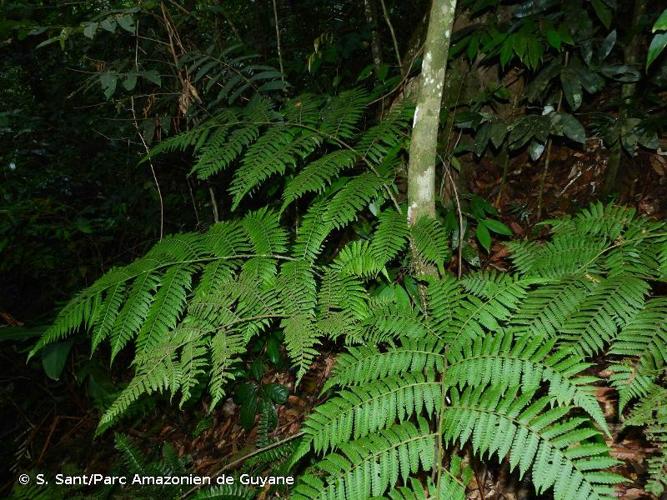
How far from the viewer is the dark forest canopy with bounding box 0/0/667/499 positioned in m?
1.36

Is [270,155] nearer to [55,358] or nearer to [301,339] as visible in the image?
[301,339]

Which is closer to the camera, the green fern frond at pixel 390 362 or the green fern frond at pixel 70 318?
the green fern frond at pixel 390 362

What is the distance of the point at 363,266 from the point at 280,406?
2191 millimetres

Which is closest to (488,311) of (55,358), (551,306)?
(551,306)

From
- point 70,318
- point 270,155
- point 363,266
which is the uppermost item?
point 270,155

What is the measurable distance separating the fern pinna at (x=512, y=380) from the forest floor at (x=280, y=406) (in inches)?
39.2

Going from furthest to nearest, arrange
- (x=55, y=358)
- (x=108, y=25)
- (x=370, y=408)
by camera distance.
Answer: (x=55, y=358) < (x=108, y=25) < (x=370, y=408)

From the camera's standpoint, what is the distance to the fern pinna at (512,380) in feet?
3.92

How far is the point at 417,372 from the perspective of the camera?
149 cm

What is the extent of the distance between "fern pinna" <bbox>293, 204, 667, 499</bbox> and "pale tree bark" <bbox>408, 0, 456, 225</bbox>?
18.1 inches

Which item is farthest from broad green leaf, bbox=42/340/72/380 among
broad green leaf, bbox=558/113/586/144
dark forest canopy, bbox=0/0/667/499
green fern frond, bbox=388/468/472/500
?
broad green leaf, bbox=558/113/586/144

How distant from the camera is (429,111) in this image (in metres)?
1.97

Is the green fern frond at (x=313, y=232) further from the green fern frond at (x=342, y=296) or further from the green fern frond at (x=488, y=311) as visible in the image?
the green fern frond at (x=488, y=311)

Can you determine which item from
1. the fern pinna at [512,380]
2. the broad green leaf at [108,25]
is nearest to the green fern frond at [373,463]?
the fern pinna at [512,380]
